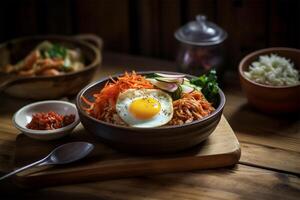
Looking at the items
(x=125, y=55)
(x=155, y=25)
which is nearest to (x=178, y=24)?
(x=155, y=25)

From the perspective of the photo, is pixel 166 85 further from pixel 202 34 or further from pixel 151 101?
pixel 202 34

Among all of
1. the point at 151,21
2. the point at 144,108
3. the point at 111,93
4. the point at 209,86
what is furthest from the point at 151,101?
the point at 151,21

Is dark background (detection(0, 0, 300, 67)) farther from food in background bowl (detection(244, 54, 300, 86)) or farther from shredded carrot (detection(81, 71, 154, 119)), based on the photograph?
shredded carrot (detection(81, 71, 154, 119))

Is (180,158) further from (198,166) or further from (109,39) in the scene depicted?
(109,39)

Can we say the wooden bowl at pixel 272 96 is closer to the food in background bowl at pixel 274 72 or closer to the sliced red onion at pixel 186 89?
the food in background bowl at pixel 274 72

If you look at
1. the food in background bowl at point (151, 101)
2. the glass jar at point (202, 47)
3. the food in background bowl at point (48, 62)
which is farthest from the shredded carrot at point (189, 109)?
the food in background bowl at point (48, 62)
